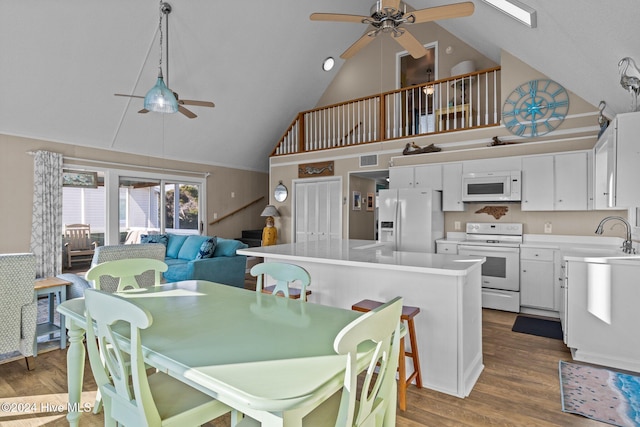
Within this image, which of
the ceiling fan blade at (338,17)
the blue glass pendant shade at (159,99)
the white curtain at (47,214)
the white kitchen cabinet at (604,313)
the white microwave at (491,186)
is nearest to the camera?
the white kitchen cabinet at (604,313)

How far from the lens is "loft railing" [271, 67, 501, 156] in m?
5.30

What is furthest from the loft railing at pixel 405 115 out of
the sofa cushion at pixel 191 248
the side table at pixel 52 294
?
the side table at pixel 52 294

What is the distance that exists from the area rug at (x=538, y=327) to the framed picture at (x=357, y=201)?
3329 millimetres

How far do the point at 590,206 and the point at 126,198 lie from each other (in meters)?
7.25

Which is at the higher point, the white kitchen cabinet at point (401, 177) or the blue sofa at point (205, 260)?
the white kitchen cabinet at point (401, 177)

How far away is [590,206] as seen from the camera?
4.14 m

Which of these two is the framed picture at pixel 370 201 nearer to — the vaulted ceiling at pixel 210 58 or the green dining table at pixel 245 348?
the vaulted ceiling at pixel 210 58

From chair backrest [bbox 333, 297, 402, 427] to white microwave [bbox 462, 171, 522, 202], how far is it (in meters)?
3.92

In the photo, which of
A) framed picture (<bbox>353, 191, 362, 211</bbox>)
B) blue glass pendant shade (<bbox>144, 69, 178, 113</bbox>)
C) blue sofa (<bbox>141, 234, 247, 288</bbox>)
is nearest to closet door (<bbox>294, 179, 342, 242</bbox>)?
framed picture (<bbox>353, 191, 362, 211</bbox>)

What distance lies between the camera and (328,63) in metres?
7.34

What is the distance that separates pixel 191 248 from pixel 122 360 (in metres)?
4.55

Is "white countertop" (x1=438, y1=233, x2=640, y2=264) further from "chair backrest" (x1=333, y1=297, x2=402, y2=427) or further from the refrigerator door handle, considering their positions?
"chair backrest" (x1=333, y1=297, x2=402, y2=427)

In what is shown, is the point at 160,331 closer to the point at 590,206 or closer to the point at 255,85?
the point at 590,206

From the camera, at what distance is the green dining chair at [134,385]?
120 cm
